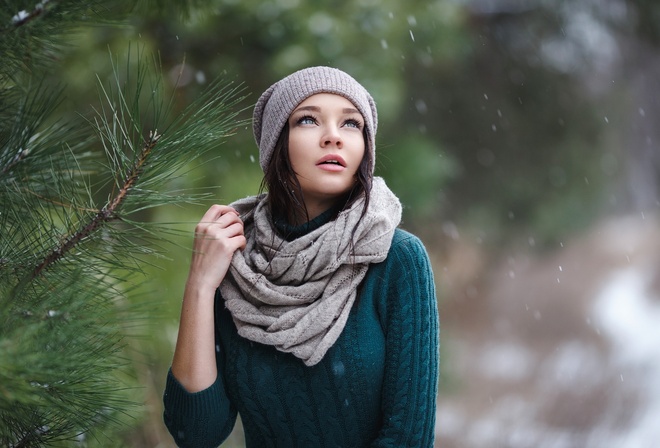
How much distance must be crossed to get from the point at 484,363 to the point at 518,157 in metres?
1.43

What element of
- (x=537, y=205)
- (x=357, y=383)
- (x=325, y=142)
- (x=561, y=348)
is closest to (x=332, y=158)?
(x=325, y=142)

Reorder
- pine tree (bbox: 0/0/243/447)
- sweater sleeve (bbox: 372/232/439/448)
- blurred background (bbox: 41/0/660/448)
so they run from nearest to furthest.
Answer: pine tree (bbox: 0/0/243/447) < sweater sleeve (bbox: 372/232/439/448) < blurred background (bbox: 41/0/660/448)

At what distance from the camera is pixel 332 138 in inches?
33.9

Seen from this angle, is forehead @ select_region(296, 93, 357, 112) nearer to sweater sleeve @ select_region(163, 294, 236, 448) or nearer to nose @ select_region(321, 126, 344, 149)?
nose @ select_region(321, 126, 344, 149)

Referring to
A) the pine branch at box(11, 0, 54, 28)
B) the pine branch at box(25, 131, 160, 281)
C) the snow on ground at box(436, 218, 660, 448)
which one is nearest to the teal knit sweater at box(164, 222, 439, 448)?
the pine branch at box(25, 131, 160, 281)

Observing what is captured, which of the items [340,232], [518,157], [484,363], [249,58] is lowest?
[484,363]

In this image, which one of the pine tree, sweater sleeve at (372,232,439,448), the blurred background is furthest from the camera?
the blurred background

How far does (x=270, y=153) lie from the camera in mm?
906

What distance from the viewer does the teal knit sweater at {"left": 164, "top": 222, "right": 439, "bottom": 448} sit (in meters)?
0.85

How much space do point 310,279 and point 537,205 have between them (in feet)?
14.5

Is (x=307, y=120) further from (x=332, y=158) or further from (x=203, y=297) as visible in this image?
(x=203, y=297)

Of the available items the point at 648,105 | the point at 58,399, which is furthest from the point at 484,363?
the point at 58,399

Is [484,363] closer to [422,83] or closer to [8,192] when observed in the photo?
[422,83]

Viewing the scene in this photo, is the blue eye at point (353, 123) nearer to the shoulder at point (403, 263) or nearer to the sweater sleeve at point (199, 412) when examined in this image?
the shoulder at point (403, 263)
